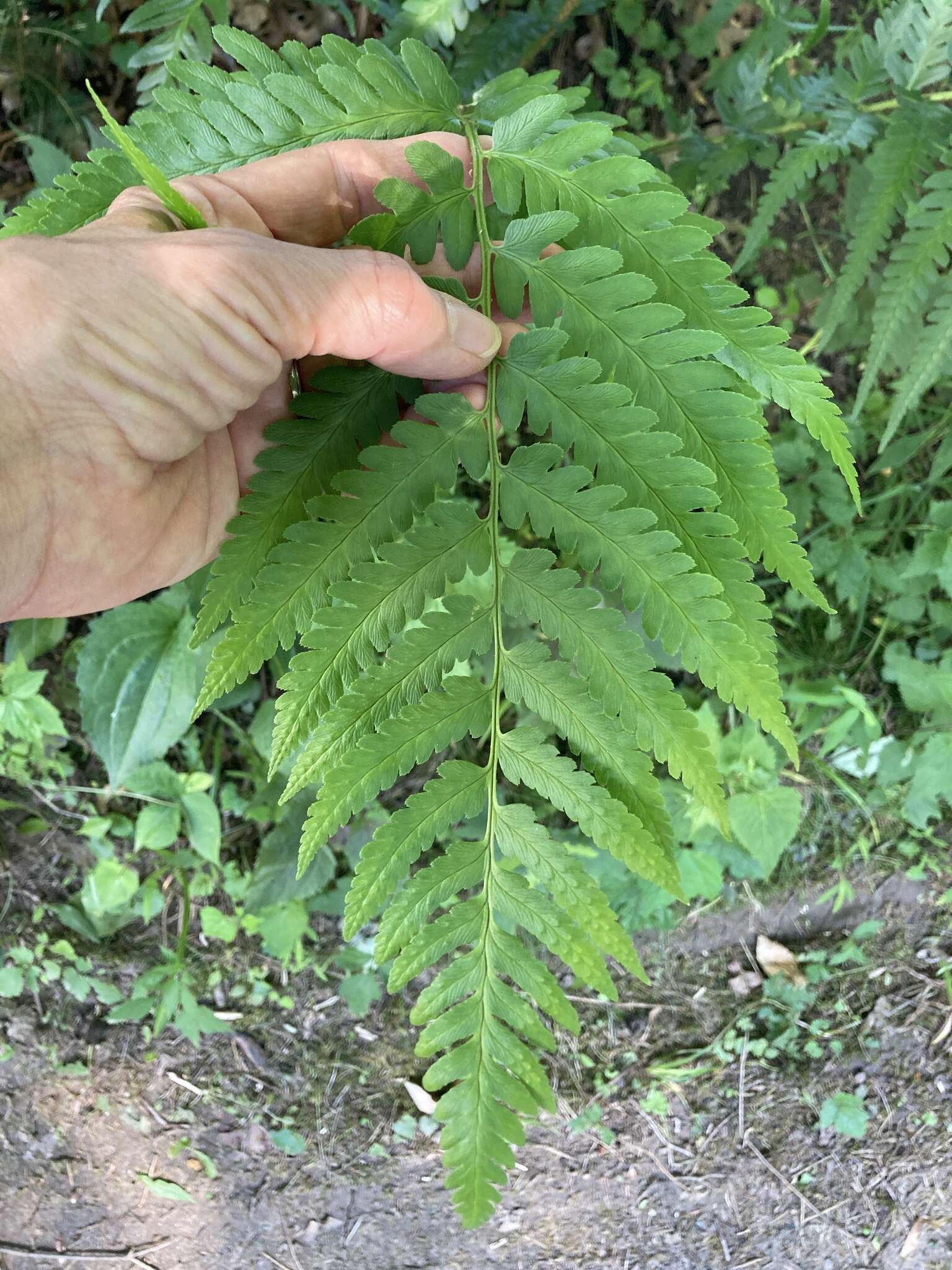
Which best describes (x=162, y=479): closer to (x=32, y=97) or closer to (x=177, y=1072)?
(x=32, y=97)

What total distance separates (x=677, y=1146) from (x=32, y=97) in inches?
156

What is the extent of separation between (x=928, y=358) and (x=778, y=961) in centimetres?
220

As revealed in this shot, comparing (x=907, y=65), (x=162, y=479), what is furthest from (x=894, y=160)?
(x=162, y=479)

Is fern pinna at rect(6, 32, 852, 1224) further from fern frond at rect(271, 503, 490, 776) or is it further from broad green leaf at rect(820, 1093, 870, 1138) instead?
broad green leaf at rect(820, 1093, 870, 1138)

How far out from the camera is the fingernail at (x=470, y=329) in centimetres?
138

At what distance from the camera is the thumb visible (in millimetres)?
1270

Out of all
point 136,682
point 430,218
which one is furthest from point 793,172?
point 136,682

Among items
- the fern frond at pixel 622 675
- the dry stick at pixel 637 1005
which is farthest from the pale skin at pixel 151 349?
the dry stick at pixel 637 1005

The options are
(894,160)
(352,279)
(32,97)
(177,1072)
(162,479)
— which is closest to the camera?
(352,279)

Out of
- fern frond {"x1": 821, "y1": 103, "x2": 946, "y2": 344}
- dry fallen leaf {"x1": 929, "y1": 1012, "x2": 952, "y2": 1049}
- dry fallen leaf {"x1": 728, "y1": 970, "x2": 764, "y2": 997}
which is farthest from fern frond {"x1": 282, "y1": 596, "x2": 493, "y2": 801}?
dry fallen leaf {"x1": 929, "y1": 1012, "x2": 952, "y2": 1049}

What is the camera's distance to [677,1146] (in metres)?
3.08

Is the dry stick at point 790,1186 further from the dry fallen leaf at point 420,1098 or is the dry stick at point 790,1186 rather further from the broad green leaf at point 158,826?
the broad green leaf at point 158,826

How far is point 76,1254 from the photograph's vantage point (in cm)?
285

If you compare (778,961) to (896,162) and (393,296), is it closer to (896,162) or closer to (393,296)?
(896,162)
